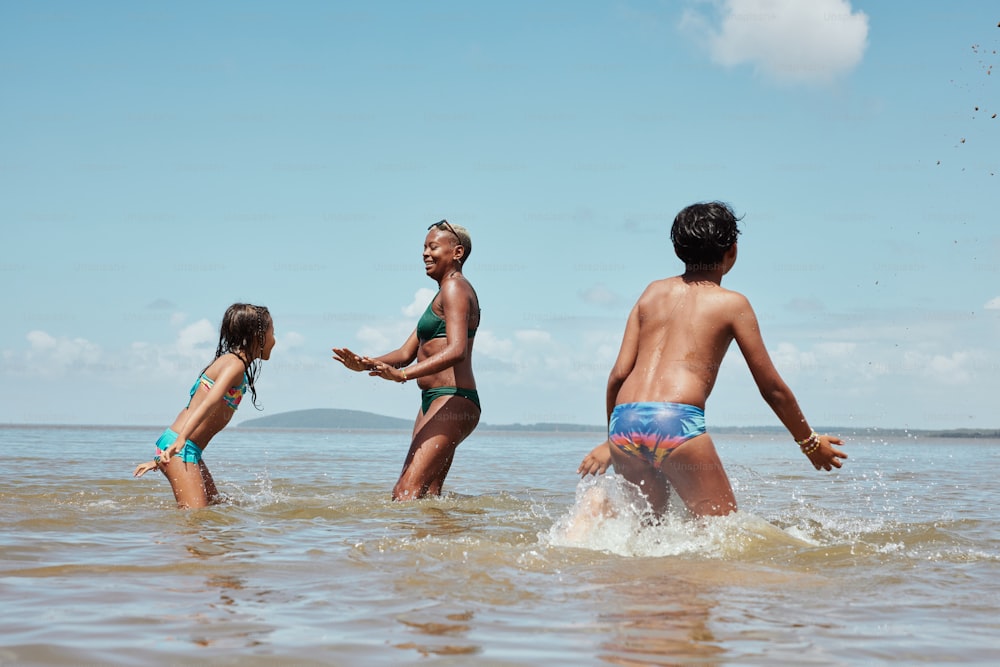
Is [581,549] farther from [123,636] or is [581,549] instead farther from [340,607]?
[123,636]

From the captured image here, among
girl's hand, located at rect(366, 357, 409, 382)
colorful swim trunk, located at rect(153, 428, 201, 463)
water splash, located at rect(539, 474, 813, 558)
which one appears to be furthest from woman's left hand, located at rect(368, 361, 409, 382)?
water splash, located at rect(539, 474, 813, 558)

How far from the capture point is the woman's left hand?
21.5 ft

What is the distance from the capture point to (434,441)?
23.5 feet

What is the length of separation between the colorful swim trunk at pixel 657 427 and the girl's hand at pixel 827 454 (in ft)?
2.43

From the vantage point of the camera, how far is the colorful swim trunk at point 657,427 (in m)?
4.54

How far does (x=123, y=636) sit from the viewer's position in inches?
123

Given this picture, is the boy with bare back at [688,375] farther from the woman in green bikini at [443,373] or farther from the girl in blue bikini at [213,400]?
the girl in blue bikini at [213,400]

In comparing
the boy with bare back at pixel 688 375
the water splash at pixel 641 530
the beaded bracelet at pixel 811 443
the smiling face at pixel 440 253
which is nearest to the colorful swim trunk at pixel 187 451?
the smiling face at pixel 440 253

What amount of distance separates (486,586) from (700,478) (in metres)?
1.24

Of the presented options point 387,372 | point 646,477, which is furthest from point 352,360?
point 646,477

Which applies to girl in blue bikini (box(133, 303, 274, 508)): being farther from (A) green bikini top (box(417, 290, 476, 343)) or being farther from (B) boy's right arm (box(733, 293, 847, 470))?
(B) boy's right arm (box(733, 293, 847, 470))

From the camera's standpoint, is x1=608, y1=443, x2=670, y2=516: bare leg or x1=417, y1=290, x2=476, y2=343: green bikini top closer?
x1=608, y1=443, x2=670, y2=516: bare leg

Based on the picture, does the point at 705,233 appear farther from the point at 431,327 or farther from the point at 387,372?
the point at 431,327

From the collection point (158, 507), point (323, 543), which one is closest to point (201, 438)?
point (158, 507)
